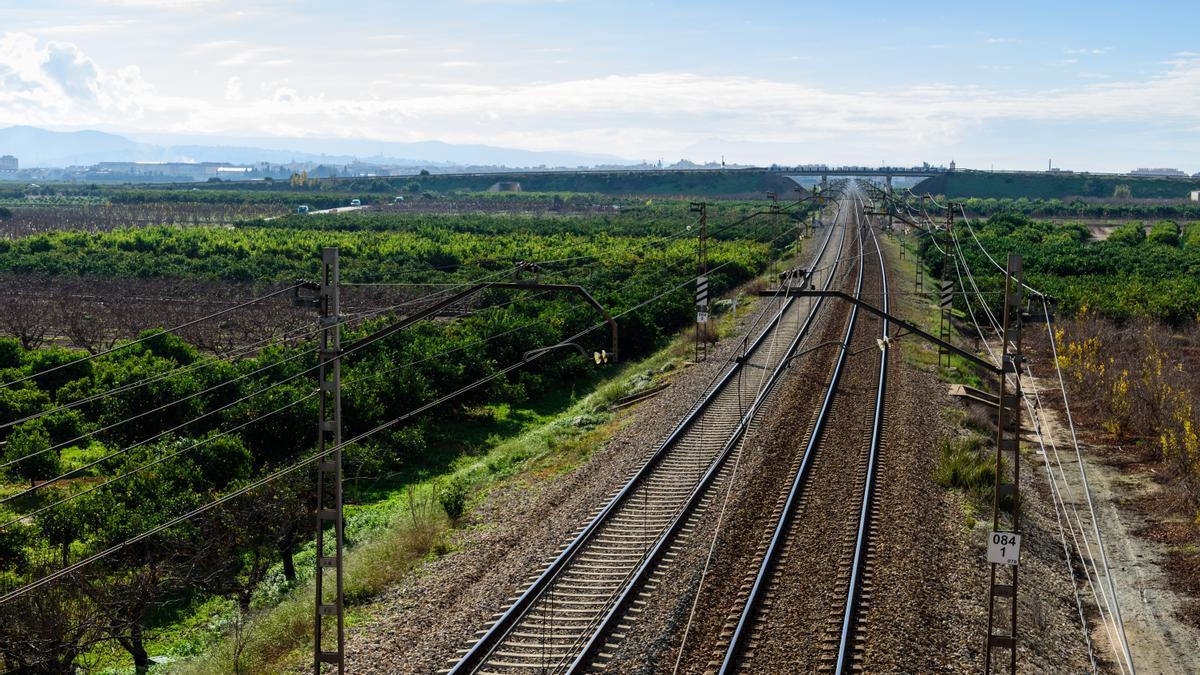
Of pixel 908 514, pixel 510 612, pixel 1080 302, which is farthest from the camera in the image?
pixel 1080 302

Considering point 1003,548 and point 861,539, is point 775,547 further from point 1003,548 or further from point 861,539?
point 1003,548

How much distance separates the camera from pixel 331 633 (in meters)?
16.1

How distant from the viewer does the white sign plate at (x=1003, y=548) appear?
1378cm

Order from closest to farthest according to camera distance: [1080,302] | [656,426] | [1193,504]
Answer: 1. [1193,504]
2. [656,426]
3. [1080,302]

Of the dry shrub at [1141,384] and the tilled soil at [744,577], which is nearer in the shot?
the tilled soil at [744,577]

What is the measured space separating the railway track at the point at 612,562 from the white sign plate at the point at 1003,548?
17.3 ft

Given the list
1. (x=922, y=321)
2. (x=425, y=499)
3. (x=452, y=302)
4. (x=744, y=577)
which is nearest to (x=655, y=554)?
(x=744, y=577)

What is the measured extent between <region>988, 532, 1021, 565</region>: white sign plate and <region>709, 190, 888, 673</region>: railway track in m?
2.45

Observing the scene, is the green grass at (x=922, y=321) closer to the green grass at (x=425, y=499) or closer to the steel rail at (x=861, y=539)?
the steel rail at (x=861, y=539)

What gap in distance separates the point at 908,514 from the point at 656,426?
835cm

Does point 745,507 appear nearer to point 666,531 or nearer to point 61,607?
point 666,531

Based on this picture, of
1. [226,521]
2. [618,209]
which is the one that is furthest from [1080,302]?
[618,209]

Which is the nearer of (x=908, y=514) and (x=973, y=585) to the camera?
(x=973, y=585)

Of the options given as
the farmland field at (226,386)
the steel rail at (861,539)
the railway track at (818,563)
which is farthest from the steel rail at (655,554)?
the farmland field at (226,386)
